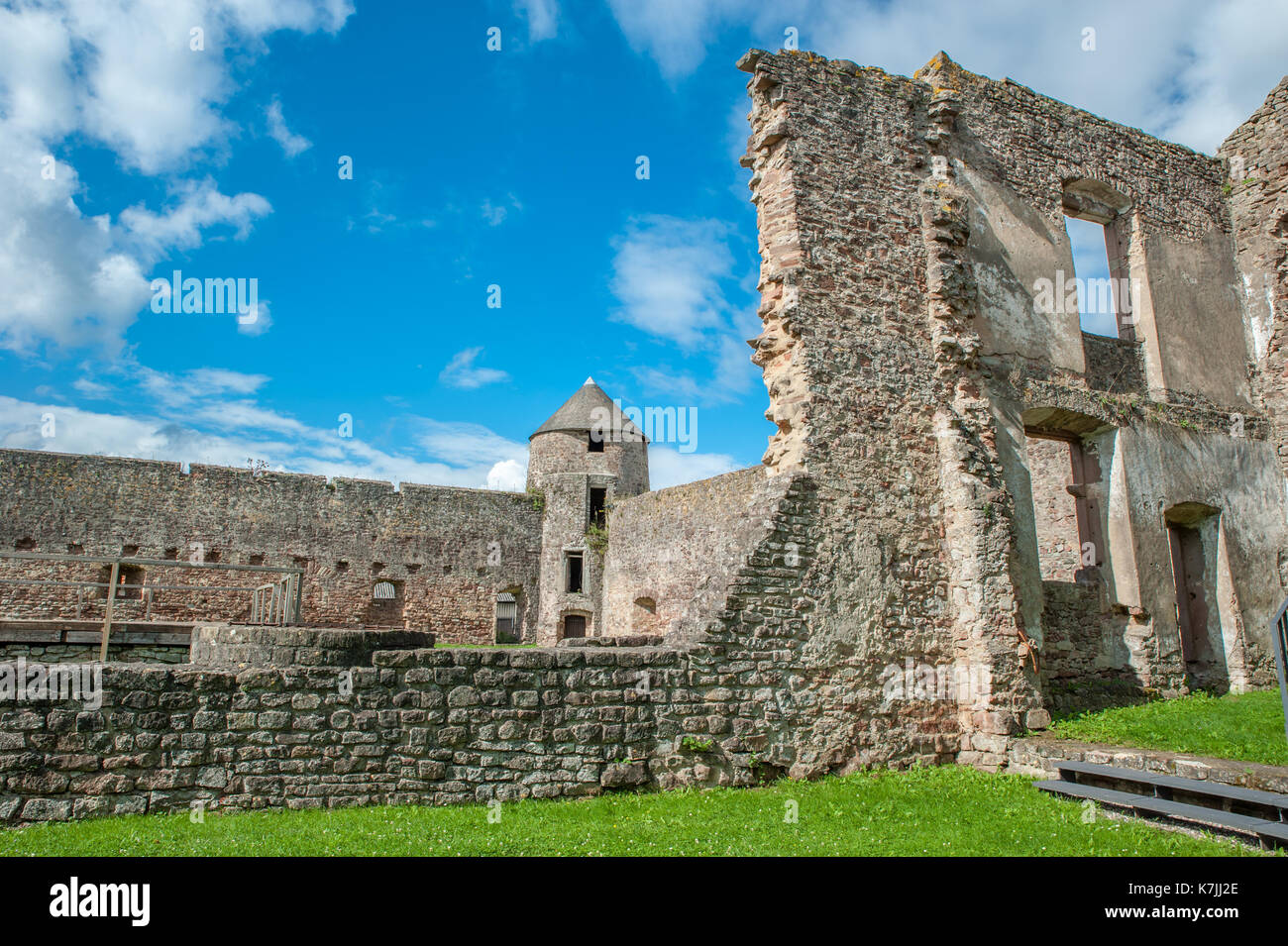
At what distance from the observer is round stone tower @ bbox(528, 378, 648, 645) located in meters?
25.4

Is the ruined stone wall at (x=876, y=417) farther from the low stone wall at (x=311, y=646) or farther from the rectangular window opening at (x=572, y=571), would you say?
the rectangular window opening at (x=572, y=571)

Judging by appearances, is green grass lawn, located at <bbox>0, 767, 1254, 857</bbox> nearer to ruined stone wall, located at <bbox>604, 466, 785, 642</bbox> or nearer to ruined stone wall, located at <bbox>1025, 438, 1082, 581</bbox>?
ruined stone wall, located at <bbox>1025, 438, 1082, 581</bbox>

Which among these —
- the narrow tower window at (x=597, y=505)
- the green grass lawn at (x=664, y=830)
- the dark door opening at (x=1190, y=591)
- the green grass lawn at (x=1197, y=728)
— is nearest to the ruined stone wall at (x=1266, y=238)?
the dark door opening at (x=1190, y=591)

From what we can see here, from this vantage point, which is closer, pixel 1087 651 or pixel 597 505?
pixel 1087 651

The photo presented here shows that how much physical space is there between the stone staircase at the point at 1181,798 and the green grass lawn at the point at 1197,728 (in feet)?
2.79

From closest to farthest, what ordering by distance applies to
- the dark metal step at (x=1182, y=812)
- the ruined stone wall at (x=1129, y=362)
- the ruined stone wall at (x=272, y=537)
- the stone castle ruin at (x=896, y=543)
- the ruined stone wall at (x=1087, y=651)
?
1. the dark metal step at (x=1182, y=812)
2. the stone castle ruin at (x=896, y=543)
3. the ruined stone wall at (x=1087, y=651)
4. the ruined stone wall at (x=1129, y=362)
5. the ruined stone wall at (x=272, y=537)

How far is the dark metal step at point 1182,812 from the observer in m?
5.30

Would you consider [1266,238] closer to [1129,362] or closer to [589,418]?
[1129,362]

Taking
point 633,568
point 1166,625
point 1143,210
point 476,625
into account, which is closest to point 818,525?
point 1166,625

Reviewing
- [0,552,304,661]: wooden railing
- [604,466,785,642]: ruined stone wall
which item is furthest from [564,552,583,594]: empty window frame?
[0,552,304,661]: wooden railing

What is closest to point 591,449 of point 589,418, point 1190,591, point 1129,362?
point 589,418

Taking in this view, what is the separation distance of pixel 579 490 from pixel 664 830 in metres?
20.9

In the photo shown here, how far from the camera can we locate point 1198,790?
5863 mm

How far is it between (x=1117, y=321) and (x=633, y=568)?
14.5 m
